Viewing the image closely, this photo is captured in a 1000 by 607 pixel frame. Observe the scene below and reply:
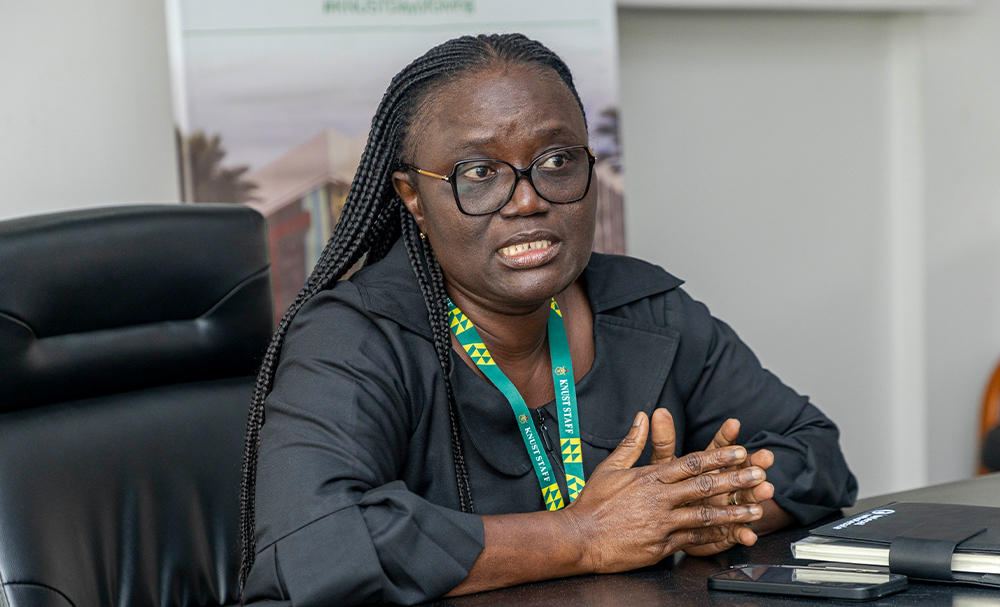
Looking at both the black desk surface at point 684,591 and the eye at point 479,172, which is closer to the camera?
the black desk surface at point 684,591

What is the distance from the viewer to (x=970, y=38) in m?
3.64

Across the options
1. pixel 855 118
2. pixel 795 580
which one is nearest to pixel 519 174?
pixel 795 580

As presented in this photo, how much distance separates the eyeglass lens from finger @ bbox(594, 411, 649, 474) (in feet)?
1.19

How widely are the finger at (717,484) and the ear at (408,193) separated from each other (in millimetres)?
613

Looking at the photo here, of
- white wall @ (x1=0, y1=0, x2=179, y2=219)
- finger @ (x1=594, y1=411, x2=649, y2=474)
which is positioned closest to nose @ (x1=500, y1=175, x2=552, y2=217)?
finger @ (x1=594, y1=411, x2=649, y2=474)

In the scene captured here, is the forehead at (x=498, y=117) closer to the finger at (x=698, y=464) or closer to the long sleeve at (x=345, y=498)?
the long sleeve at (x=345, y=498)

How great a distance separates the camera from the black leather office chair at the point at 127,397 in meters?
1.47

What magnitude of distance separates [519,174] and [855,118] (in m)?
2.60

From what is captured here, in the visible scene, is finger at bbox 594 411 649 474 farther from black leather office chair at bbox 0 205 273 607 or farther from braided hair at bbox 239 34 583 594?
black leather office chair at bbox 0 205 273 607

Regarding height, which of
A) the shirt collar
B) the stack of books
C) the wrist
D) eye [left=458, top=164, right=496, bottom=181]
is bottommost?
the wrist

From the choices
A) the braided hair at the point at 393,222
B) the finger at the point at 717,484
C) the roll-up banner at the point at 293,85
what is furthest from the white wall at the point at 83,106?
the finger at the point at 717,484

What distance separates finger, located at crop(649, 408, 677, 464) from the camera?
1.32 meters

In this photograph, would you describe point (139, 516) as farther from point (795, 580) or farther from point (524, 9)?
point (524, 9)

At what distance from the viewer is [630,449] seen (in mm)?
1300
